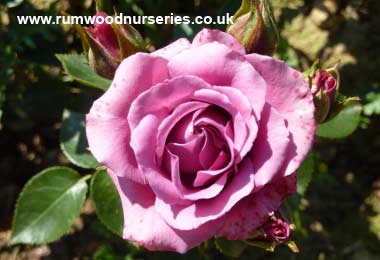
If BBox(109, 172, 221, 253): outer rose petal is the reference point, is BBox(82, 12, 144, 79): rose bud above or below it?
above

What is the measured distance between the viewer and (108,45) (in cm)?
94

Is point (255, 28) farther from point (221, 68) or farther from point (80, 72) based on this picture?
point (80, 72)

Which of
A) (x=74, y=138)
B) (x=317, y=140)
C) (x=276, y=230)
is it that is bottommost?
(x=317, y=140)

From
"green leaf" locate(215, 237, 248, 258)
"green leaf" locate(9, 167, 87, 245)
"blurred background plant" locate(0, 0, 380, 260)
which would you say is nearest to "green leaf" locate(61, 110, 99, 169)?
"green leaf" locate(9, 167, 87, 245)

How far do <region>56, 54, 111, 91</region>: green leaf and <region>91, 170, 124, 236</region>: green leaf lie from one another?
21 centimetres

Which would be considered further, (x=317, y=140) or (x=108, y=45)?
(x=317, y=140)

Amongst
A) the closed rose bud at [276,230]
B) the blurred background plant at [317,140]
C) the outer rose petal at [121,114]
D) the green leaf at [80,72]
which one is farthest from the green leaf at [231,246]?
the blurred background plant at [317,140]

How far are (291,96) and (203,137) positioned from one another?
0.15 meters

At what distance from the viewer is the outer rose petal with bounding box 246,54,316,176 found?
2.61 ft

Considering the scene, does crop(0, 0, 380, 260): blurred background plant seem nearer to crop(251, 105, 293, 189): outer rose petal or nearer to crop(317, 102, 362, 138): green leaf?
crop(317, 102, 362, 138): green leaf

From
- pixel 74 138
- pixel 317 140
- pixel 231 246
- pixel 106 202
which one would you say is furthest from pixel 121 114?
pixel 317 140

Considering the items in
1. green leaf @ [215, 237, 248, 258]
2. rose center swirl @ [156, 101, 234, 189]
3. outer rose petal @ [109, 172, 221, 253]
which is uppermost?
rose center swirl @ [156, 101, 234, 189]

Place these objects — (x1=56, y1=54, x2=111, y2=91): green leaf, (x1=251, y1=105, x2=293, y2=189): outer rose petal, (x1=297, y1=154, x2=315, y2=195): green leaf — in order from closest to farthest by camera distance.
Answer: (x1=251, y1=105, x2=293, y2=189): outer rose petal < (x1=56, y1=54, x2=111, y2=91): green leaf < (x1=297, y1=154, x2=315, y2=195): green leaf

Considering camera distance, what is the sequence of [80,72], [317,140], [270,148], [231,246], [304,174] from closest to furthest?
[270,148] < [231,246] < [80,72] < [304,174] < [317,140]
